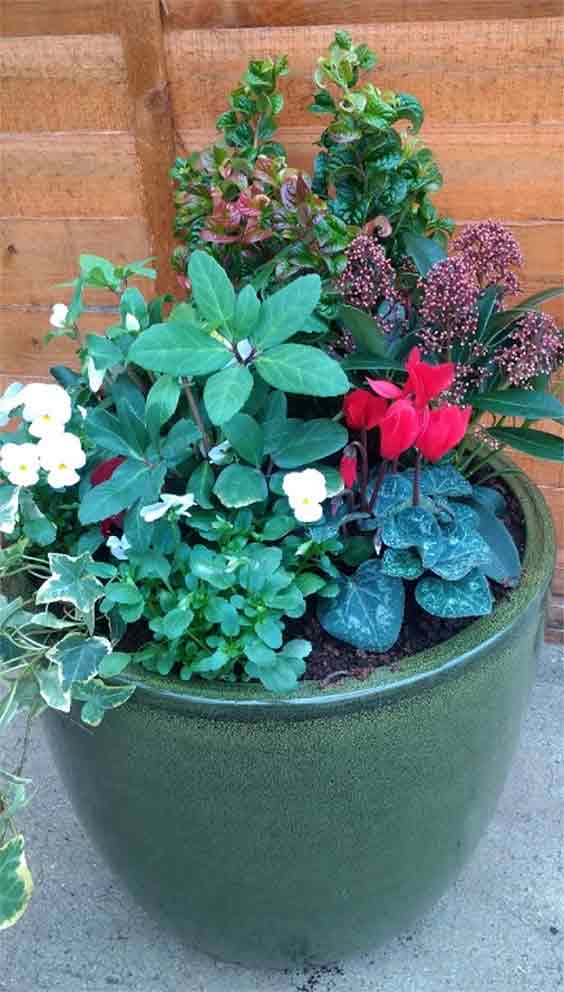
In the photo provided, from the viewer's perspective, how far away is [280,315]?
92cm

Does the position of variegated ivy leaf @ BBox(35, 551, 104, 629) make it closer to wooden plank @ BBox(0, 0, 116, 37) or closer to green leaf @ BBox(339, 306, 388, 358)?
green leaf @ BBox(339, 306, 388, 358)

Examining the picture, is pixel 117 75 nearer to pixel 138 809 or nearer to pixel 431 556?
pixel 431 556

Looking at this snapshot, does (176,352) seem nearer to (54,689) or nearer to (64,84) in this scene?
(54,689)

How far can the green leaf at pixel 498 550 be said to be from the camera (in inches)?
43.0

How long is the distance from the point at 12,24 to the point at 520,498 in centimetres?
111

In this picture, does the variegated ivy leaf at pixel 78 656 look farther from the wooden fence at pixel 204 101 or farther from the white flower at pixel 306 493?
the wooden fence at pixel 204 101

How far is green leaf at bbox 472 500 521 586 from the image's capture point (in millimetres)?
1093

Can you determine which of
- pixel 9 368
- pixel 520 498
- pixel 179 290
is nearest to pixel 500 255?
pixel 520 498

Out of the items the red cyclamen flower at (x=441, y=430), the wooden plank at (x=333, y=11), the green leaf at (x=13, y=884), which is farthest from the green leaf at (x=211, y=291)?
the wooden plank at (x=333, y=11)

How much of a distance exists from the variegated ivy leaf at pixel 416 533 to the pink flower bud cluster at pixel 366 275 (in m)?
0.24

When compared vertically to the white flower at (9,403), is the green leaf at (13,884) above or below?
below

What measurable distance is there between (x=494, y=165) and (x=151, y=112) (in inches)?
21.6

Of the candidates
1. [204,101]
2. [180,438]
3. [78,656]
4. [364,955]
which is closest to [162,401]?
[180,438]

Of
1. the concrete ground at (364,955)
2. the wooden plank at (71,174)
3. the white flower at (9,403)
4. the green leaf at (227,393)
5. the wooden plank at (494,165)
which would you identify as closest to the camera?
the green leaf at (227,393)
